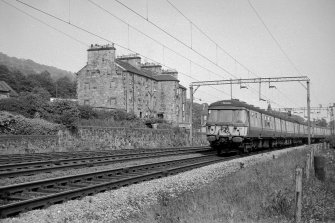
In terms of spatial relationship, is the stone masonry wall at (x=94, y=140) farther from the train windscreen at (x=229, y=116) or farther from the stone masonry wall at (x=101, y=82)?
the stone masonry wall at (x=101, y=82)

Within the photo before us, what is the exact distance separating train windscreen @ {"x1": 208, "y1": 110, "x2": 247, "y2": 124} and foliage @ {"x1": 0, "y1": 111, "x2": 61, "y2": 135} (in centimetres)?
1123

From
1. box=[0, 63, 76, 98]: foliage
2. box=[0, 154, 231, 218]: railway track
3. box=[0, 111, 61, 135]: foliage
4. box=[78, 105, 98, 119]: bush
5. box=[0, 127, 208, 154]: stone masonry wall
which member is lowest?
box=[0, 154, 231, 218]: railway track

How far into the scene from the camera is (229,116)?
72.8 feet

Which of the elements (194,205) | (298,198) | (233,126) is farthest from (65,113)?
(298,198)

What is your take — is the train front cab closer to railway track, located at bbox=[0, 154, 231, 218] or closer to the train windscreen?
the train windscreen

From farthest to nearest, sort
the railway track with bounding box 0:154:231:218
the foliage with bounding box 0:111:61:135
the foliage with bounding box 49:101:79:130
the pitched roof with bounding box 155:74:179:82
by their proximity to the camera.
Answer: the pitched roof with bounding box 155:74:179:82 → the foliage with bounding box 49:101:79:130 → the foliage with bounding box 0:111:61:135 → the railway track with bounding box 0:154:231:218

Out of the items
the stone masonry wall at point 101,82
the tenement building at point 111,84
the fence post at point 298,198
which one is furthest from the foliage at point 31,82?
the fence post at point 298,198

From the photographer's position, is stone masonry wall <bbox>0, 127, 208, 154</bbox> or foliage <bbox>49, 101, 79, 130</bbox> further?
foliage <bbox>49, 101, 79, 130</bbox>

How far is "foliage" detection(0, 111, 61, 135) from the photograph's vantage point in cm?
2334

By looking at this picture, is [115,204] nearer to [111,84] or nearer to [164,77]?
[111,84]

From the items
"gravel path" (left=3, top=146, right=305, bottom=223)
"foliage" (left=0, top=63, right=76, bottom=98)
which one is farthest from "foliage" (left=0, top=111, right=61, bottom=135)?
"foliage" (left=0, top=63, right=76, bottom=98)

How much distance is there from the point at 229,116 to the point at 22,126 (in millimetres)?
13725

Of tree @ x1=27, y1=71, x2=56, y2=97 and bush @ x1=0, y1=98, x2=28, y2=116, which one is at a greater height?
tree @ x1=27, y1=71, x2=56, y2=97

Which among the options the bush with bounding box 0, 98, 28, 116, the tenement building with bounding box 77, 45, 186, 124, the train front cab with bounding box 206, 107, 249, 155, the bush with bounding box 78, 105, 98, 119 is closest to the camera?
the train front cab with bounding box 206, 107, 249, 155
